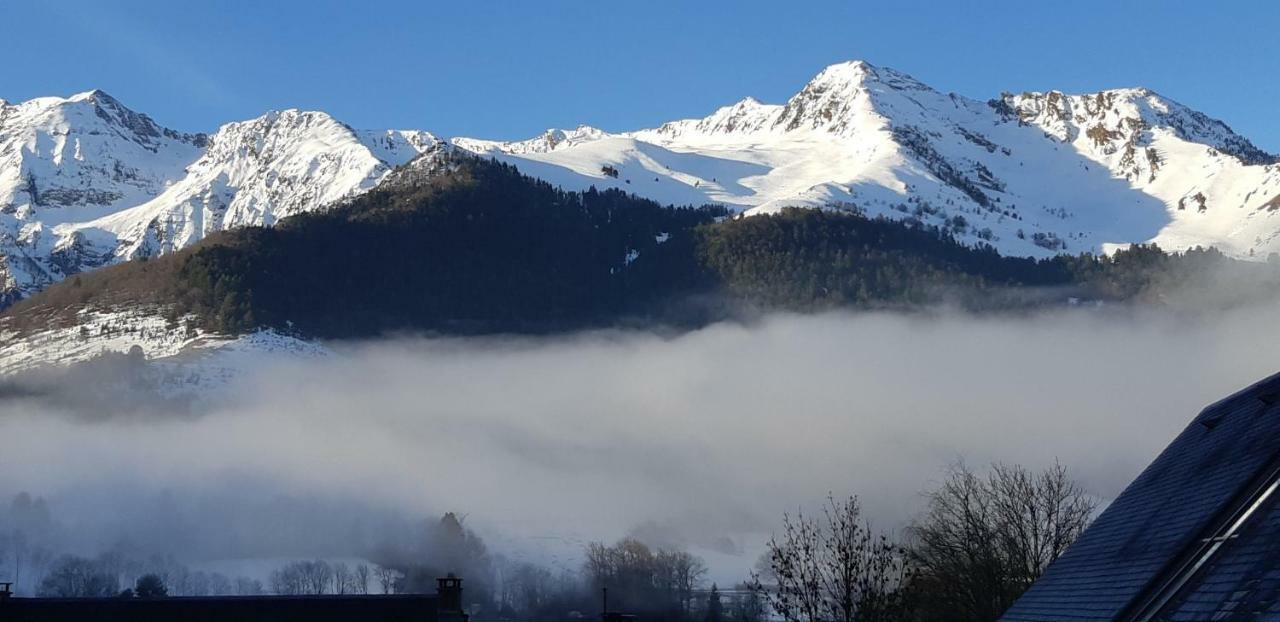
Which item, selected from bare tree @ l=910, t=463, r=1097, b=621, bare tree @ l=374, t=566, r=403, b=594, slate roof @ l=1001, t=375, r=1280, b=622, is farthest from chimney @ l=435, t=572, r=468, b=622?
bare tree @ l=374, t=566, r=403, b=594

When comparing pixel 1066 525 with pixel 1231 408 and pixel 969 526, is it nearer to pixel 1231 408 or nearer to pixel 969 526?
pixel 969 526

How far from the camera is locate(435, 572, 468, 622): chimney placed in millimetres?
49531

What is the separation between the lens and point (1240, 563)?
17219 mm

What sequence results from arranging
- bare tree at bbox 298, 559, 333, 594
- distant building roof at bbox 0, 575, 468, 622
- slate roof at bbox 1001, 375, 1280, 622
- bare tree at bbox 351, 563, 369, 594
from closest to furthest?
slate roof at bbox 1001, 375, 1280, 622 < distant building roof at bbox 0, 575, 468, 622 < bare tree at bbox 351, 563, 369, 594 < bare tree at bbox 298, 559, 333, 594

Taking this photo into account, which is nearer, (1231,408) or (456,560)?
(1231,408)

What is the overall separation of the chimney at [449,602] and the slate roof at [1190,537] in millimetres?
28582

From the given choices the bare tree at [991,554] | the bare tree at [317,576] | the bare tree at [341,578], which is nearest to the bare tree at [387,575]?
→ the bare tree at [341,578]

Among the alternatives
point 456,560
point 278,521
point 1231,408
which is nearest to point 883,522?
point 456,560

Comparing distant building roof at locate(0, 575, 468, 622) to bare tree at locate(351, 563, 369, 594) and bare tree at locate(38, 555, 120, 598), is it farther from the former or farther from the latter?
bare tree at locate(351, 563, 369, 594)

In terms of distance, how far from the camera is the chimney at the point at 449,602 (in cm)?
4953

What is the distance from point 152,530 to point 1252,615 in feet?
612

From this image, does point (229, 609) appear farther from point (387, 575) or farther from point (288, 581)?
point (288, 581)

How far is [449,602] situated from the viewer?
5197cm

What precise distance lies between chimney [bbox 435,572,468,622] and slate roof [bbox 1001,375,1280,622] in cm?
2858
